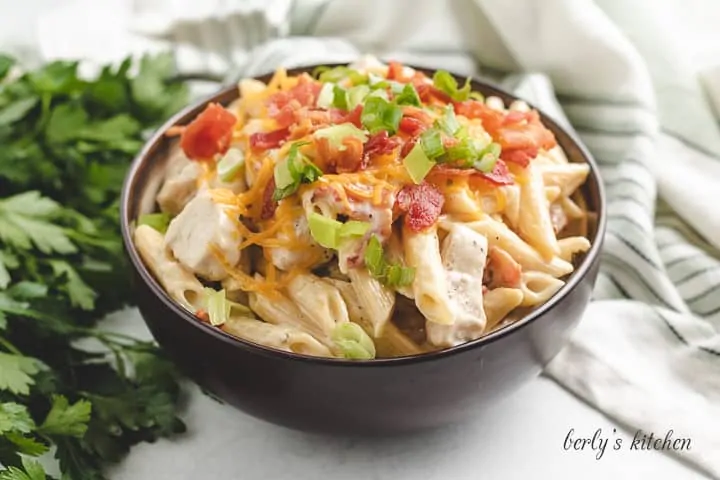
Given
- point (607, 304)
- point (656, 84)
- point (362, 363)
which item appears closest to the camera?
point (362, 363)

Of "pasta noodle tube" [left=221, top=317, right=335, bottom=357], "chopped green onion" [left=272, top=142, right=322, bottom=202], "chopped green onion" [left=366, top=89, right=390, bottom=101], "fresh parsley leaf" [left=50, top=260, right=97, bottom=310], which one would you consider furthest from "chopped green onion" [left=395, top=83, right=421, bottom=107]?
"fresh parsley leaf" [left=50, top=260, right=97, bottom=310]

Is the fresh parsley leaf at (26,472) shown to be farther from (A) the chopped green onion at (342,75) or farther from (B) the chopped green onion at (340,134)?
(A) the chopped green onion at (342,75)

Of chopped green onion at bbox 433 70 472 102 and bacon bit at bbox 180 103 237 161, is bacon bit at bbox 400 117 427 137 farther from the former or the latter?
bacon bit at bbox 180 103 237 161

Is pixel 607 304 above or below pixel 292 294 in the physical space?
below

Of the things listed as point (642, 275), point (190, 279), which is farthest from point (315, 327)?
point (642, 275)

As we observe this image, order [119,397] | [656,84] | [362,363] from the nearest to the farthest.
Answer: [362,363]
[119,397]
[656,84]

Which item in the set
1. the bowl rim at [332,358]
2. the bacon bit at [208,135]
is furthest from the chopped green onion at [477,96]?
the bacon bit at [208,135]

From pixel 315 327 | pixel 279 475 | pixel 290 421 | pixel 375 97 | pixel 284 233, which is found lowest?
pixel 279 475

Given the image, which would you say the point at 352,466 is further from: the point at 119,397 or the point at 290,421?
the point at 119,397
